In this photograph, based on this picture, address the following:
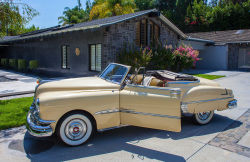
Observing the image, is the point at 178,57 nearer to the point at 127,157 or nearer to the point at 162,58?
the point at 162,58

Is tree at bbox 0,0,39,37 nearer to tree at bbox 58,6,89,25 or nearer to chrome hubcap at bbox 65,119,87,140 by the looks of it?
chrome hubcap at bbox 65,119,87,140

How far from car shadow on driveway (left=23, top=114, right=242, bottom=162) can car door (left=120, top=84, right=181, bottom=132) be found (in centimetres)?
47

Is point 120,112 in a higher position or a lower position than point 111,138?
higher

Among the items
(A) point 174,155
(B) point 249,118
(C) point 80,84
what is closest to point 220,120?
(B) point 249,118

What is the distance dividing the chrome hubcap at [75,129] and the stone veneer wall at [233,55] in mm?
22968

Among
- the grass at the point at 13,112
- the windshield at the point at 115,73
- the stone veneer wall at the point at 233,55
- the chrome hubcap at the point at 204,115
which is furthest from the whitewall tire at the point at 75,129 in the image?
the stone veneer wall at the point at 233,55

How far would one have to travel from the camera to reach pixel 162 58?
43.7ft

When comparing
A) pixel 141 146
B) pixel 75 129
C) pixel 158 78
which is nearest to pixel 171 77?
pixel 158 78

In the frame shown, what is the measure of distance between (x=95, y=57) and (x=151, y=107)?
9294mm

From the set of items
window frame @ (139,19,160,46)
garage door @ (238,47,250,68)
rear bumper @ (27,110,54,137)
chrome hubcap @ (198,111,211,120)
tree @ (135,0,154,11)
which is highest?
tree @ (135,0,154,11)

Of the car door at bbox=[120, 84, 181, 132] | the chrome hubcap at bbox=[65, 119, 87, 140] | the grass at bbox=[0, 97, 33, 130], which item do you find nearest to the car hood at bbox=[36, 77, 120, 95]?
the car door at bbox=[120, 84, 181, 132]

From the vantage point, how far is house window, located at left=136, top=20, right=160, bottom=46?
14427 mm

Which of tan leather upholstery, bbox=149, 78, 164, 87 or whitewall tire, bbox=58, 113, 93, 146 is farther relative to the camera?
tan leather upholstery, bbox=149, 78, 164, 87

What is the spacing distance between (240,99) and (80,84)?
643 cm
